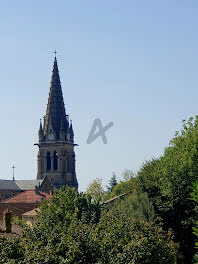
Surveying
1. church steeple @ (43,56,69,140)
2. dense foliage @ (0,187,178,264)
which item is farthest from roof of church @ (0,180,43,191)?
dense foliage @ (0,187,178,264)

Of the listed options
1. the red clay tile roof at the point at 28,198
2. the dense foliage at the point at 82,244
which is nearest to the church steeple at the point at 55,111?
the red clay tile roof at the point at 28,198

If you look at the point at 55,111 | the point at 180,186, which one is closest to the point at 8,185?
the point at 55,111

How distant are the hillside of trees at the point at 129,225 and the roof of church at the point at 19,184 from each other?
178 feet

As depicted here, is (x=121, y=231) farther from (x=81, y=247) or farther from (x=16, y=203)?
(x=16, y=203)

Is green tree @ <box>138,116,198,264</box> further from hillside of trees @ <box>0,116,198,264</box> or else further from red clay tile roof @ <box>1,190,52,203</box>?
red clay tile roof @ <box>1,190,52,203</box>

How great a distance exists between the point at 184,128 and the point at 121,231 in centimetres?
2111

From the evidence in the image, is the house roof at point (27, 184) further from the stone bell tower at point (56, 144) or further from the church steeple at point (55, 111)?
the church steeple at point (55, 111)

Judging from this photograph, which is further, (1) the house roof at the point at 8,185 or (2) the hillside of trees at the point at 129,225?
(1) the house roof at the point at 8,185

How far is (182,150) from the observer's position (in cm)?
4931

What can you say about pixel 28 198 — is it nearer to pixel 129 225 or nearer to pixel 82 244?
pixel 129 225

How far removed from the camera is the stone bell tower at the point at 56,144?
4628 inches

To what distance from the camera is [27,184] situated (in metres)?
114

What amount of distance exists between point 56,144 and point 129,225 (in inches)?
3368

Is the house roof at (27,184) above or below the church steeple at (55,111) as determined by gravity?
below
